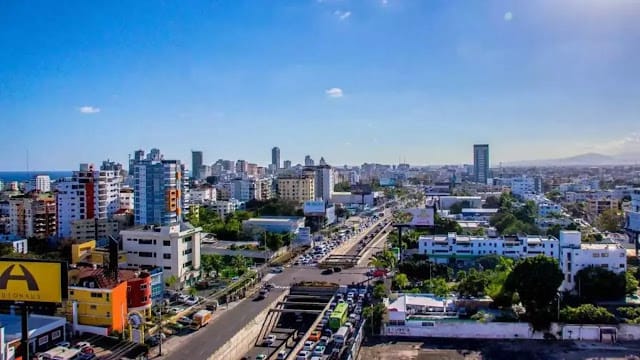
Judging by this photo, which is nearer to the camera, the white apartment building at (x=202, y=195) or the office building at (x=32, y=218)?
the office building at (x=32, y=218)

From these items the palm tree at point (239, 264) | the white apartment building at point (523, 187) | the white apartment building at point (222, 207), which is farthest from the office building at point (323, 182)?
the palm tree at point (239, 264)

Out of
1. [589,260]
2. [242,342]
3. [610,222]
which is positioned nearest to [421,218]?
[589,260]

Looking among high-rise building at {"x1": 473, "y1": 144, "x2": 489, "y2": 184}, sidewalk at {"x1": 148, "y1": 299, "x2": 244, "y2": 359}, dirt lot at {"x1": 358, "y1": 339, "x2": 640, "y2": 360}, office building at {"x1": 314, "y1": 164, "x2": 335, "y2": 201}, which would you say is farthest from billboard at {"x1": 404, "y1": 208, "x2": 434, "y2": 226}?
high-rise building at {"x1": 473, "y1": 144, "x2": 489, "y2": 184}

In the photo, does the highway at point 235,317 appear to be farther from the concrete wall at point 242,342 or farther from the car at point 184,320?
the car at point 184,320

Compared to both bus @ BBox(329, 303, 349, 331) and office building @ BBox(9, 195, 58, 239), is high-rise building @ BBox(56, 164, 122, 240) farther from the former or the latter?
bus @ BBox(329, 303, 349, 331)

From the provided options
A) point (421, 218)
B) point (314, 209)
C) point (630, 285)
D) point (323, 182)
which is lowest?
point (630, 285)

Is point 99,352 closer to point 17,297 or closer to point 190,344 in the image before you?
point 190,344

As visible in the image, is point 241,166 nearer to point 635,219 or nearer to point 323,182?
point 323,182
